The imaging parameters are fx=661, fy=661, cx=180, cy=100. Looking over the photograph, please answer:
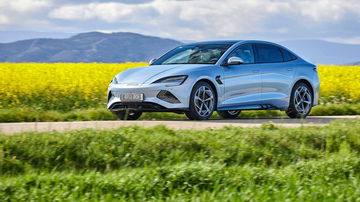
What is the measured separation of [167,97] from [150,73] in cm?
59

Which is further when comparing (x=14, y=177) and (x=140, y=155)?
(x=140, y=155)

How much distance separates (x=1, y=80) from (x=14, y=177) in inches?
389

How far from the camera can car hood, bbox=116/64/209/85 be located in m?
11.3

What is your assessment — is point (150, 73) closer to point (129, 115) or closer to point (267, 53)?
point (129, 115)

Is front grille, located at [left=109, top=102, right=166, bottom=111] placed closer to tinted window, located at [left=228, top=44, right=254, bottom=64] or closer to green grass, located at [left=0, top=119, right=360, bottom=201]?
tinted window, located at [left=228, top=44, right=254, bottom=64]

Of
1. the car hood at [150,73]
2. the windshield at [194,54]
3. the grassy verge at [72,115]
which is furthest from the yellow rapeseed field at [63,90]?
the car hood at [150,73]

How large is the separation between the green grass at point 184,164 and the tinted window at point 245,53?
3.44m

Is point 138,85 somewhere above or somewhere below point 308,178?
above

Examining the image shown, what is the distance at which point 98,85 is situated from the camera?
650 inches

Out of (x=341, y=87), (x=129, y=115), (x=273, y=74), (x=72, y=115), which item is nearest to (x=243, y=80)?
(x=273, y=74)

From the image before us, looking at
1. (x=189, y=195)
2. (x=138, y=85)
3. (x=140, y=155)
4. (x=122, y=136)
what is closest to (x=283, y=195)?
(x=189, y=195)

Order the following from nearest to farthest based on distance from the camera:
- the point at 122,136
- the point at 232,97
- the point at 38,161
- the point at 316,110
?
1. the point at 38,161
2. the point at 122,136
3. the point at 232,97
4. the point at 316,110

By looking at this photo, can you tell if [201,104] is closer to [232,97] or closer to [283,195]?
[232,97]

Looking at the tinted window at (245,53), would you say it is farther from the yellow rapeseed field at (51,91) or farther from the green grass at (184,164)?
the yellow rapeseed field at (51,91)
